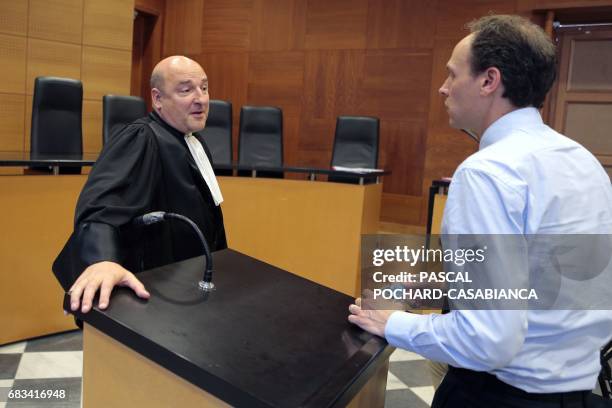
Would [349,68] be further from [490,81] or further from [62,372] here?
[490,81]

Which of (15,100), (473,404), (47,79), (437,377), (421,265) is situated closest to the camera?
(473,404)

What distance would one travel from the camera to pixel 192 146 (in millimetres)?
1648

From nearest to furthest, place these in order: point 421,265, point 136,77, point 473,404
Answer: point 473,404, point 421,265, point 136,77

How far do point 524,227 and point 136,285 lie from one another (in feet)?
2.07

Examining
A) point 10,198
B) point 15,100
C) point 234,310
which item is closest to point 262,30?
point 15,100

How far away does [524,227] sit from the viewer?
2.67 feet

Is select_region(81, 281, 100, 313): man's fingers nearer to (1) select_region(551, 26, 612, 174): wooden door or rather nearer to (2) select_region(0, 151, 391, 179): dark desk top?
(2) select_region(0, 151, 391, 179): dark desk top

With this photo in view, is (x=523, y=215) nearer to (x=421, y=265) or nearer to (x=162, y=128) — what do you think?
(x=421, y=265)

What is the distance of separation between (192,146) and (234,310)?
0.89m

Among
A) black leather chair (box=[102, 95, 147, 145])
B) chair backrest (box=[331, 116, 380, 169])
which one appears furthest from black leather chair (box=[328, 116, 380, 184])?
black leather chair (box=[102, 95, 147, 145])

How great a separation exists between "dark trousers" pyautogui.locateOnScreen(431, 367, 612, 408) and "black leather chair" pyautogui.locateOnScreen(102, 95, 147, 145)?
11.4 ft

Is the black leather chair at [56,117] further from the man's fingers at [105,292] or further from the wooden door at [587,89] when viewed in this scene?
the wooden door at [587,89]

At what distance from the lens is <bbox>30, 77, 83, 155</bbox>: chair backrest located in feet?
12.7

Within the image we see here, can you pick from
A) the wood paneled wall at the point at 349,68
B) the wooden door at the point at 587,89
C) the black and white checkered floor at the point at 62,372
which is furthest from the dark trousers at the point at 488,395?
the wooden door at the point at 587,89
